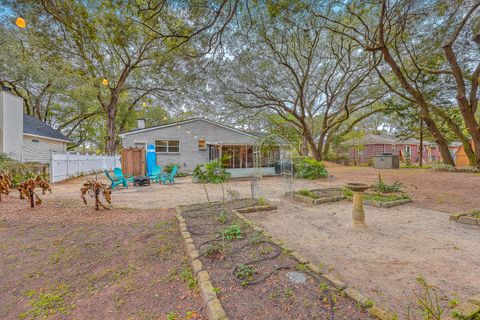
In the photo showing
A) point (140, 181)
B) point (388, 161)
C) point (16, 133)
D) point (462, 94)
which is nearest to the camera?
point (462, 94)

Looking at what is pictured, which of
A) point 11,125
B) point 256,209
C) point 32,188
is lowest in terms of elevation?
point 256,209

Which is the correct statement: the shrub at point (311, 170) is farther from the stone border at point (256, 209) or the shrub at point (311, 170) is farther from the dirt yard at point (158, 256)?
the stone border at point (256, 209)

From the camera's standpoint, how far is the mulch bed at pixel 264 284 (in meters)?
1.70

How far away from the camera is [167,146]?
46.3ft

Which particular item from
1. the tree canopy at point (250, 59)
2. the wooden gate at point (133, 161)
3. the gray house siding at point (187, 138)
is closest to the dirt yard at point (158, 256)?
the tree canopy at point (250, 59)

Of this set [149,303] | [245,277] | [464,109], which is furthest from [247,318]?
[464,109]

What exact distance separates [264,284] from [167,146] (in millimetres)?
13233

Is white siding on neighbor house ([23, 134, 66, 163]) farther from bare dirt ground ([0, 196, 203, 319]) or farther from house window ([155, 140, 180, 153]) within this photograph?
bare dirt ground ([0, 196, 203, 319])

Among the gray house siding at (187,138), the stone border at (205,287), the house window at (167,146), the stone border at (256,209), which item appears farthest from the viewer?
the house window at (167,146)

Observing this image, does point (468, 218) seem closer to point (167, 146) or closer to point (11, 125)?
point (167, 146)

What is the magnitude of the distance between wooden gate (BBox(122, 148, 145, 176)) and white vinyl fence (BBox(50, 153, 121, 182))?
2537 mm

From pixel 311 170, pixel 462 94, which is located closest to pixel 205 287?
pixel 311 170

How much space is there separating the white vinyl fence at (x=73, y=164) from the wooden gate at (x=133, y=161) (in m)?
2.54

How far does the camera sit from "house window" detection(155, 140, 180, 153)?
13867mm
